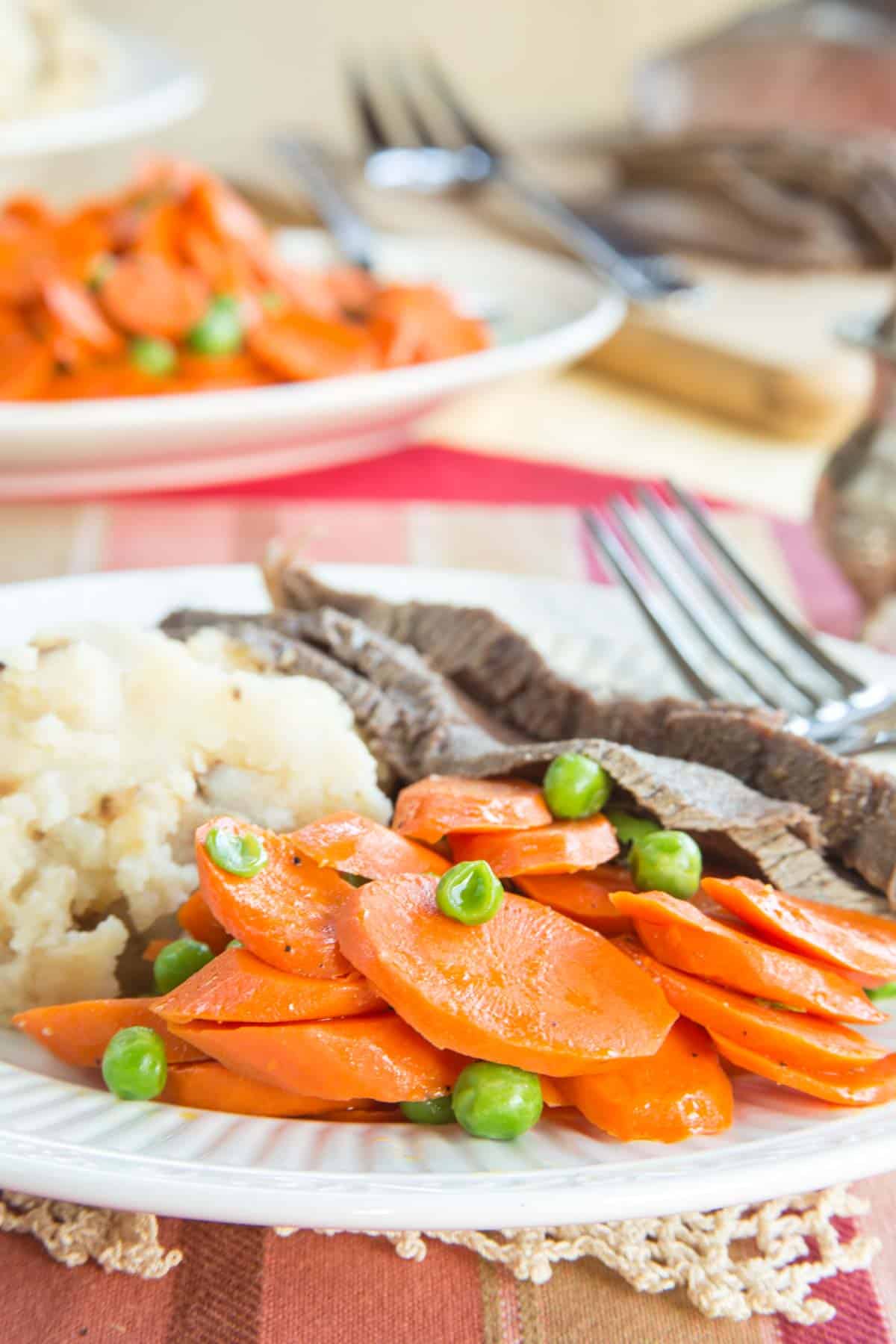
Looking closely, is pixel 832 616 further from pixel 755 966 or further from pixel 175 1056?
pixel 175 1056

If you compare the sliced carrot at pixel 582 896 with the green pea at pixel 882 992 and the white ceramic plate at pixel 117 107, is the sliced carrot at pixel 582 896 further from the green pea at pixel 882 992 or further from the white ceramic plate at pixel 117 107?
the white ceramic plate at pixel 117 107

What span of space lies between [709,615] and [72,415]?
162 centimetres

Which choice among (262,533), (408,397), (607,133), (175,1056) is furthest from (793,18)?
(175,1056)

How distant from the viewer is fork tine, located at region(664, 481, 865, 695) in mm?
2500

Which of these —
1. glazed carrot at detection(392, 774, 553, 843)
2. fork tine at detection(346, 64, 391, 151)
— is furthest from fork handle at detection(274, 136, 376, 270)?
glazed carrot at detection(392, 774, 553, 843)

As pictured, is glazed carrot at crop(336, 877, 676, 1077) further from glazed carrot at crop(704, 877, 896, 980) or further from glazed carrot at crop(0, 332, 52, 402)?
glazed carrot at crop(0, 332, 52, 402)

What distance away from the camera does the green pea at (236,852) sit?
167 centimetres

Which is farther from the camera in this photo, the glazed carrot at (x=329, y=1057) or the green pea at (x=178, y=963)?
the green pea at (x=178, y=963)

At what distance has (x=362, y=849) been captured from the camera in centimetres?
175

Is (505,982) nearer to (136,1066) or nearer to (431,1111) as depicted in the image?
(431,1111)

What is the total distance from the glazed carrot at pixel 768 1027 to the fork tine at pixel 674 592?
2.69 ft

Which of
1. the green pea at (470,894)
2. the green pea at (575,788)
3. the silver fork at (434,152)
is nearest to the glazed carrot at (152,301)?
the silver fork at (434,152)

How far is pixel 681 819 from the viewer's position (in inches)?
73.4

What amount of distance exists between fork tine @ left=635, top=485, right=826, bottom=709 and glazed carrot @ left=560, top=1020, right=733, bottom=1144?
960 mm
